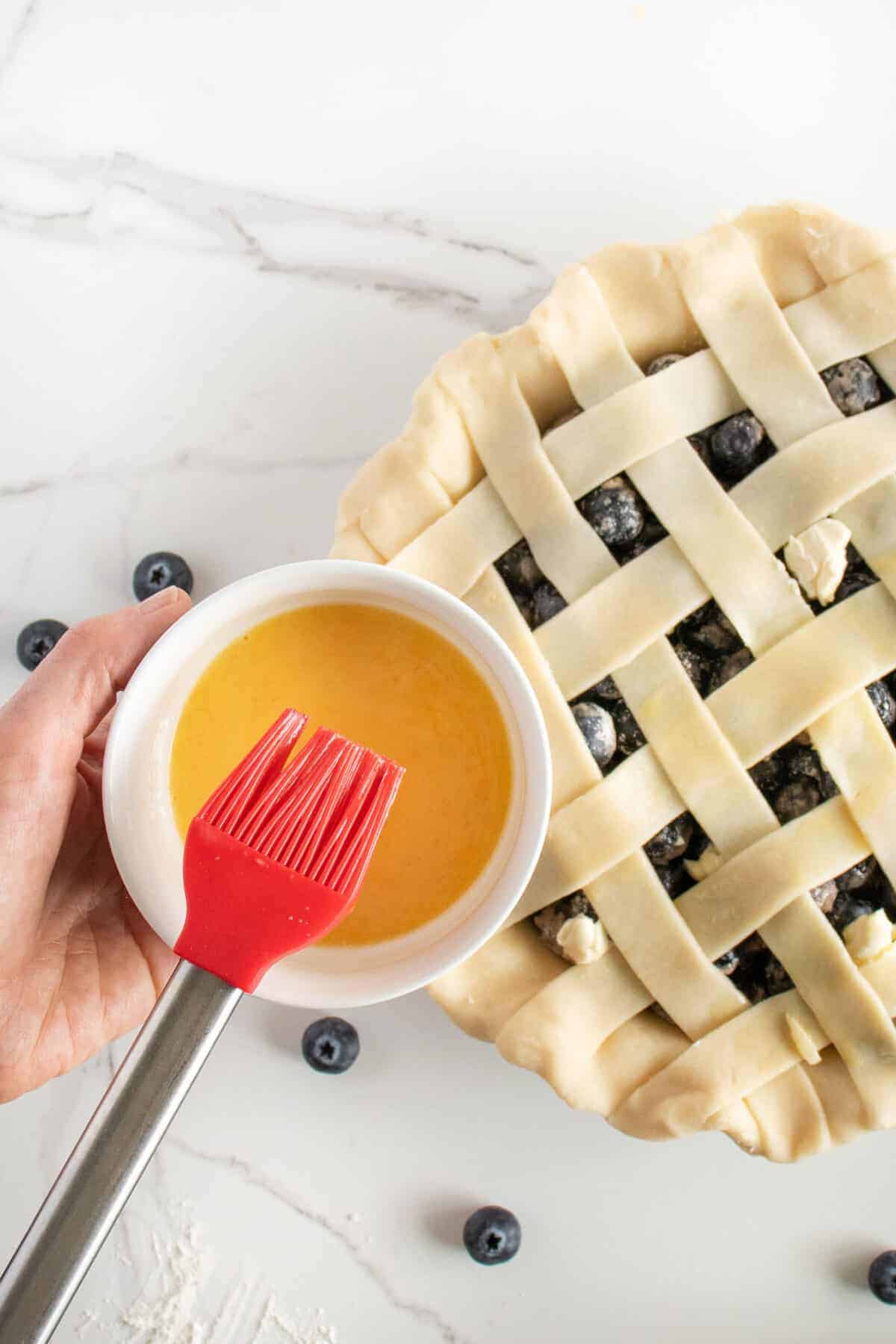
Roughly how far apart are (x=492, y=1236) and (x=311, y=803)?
2.26ft

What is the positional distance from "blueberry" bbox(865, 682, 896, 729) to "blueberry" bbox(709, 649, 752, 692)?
4.5 inches

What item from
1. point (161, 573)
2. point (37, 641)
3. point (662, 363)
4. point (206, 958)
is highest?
point (662, 363)

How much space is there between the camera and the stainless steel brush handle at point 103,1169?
2.92 ft

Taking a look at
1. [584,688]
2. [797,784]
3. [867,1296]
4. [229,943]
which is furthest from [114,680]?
[867,1296]

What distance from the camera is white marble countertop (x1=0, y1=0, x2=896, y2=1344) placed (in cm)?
142

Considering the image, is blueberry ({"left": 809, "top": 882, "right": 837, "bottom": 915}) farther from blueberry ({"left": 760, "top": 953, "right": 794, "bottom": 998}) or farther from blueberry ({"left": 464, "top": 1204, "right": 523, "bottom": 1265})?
blueberry ({"left": 464, "top": 1204, "right": 523, "bottom": 1265})

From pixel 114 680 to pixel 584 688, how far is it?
0.44m

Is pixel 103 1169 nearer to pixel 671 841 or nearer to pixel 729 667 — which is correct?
pixel 671 841

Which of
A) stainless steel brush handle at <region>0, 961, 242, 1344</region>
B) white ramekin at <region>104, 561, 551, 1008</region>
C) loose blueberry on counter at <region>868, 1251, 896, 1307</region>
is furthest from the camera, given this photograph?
loose blueberry on counter at <region>868, 1251, 896, 1307</region>

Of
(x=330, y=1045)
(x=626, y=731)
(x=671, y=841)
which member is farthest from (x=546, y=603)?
(x=330, y=1045)

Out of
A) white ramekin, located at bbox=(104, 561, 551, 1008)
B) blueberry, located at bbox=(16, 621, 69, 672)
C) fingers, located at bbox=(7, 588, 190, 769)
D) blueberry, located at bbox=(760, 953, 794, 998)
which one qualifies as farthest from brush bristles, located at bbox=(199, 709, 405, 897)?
blueberry, located at bbox=(16, 621, 69, 672)

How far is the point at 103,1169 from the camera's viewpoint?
2.94ft

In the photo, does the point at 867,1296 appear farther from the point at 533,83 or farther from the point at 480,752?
the point at 533,83

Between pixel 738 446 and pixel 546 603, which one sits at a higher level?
pixel 738 446
